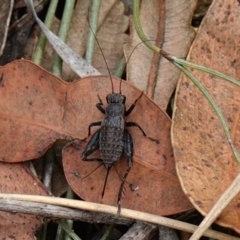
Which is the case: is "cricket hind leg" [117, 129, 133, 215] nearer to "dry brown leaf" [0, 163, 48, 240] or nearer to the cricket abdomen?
the cricket abdomen

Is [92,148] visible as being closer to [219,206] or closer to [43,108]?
[43,108]

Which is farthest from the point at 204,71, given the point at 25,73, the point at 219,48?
the point at 25,73

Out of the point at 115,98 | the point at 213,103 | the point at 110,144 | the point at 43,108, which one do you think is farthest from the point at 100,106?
the point at 213,103

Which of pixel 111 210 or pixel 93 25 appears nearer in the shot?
pixel 111 210

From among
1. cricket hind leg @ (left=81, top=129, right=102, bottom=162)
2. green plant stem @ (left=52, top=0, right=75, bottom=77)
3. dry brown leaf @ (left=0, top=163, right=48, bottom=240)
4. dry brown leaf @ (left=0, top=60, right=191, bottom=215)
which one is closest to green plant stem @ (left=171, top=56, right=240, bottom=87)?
dry brown leaf @ (left=0, top=60, right=191, bottom=215)

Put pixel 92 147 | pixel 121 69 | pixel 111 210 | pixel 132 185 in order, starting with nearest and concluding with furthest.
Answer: pixel 111 210
pixel 132 185
pixel 92 147
pixel 121 69

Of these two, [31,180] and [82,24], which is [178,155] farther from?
[82,24]
